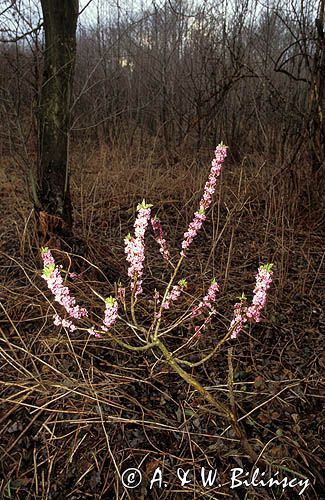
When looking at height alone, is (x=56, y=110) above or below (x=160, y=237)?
above

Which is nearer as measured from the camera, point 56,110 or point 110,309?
point 110,309

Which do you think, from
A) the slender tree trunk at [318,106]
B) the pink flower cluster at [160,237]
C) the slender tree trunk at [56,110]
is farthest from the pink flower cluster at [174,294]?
the slender tree trunk at [318,106]

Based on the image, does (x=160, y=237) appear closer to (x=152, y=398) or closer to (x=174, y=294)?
(x=174, y=294)

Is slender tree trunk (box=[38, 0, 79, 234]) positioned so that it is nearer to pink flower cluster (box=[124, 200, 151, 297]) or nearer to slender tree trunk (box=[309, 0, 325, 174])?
pink flower cluster (box=[124, 200, 151, 297])

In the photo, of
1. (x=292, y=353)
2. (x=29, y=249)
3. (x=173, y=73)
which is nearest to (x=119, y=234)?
(x=29, y=249)

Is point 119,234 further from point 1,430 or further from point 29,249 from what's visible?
point 1,430

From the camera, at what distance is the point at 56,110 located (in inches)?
101

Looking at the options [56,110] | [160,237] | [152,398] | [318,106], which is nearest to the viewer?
[152,398]

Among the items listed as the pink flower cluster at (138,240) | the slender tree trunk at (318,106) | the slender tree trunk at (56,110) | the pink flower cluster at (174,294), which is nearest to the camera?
the pink flower cluster at (138,240)

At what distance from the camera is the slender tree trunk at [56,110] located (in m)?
2.45

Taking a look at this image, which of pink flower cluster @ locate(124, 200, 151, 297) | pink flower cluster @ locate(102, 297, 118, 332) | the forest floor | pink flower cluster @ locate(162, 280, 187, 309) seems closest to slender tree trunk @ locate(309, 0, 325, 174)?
the forest floor

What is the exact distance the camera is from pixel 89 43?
9.63 meters

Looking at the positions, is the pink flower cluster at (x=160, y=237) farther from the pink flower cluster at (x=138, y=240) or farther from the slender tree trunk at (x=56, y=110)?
the slender tree trunk at (x=56, y=110)

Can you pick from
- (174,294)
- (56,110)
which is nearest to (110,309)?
(174,294)
